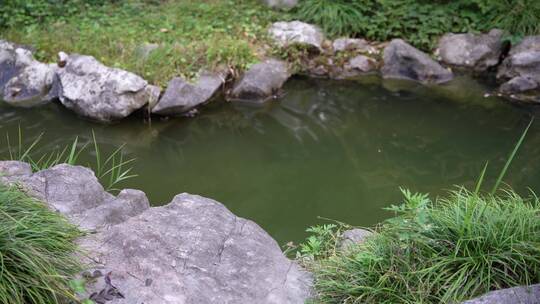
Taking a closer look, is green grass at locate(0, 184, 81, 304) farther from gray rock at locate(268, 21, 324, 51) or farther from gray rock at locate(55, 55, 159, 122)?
gray rock at locate(268, 21, 324, 51)

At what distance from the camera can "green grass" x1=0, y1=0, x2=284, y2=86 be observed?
291 inches

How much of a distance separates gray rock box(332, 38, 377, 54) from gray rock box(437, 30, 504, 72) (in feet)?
3.59

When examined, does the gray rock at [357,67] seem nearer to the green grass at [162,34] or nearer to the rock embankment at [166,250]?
the green grass at [162,34]

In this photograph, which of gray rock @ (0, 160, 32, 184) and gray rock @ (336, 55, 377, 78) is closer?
gray rock @ (0, 160, 32, 184)

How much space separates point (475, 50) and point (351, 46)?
1782mm

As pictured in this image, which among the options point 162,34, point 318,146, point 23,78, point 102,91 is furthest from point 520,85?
point 23,78

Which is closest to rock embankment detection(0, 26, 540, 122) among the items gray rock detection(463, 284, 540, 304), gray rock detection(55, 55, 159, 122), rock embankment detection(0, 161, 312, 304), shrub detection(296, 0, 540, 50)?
gray rock detection(55, 55, 159, 122)

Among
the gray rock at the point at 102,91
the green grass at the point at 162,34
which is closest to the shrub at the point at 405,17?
the green grass at the point at 162,34

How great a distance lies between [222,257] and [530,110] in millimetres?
5557

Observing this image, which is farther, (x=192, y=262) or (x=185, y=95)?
(x=185, y=95)

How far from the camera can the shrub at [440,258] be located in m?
2.82

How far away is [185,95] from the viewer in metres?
7.04

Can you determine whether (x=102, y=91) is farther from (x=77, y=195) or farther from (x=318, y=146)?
(x=77, y=195)

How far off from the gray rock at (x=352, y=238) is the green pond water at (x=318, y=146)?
1.33 metres
